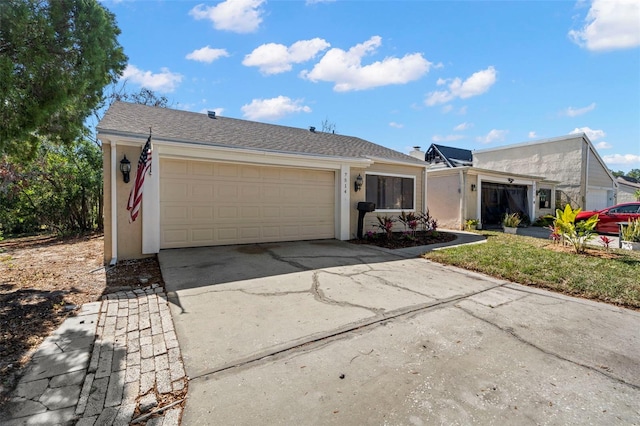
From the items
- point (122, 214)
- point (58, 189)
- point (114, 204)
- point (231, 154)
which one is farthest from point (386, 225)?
point (58, 189)

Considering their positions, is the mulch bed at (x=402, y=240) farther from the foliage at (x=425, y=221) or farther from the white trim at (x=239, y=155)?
the white trim at (x=239, y=155)

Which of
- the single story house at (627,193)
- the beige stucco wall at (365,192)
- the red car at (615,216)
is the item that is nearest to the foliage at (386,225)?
the beige stucco wall at (365,192)

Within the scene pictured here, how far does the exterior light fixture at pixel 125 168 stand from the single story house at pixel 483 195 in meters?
11.2

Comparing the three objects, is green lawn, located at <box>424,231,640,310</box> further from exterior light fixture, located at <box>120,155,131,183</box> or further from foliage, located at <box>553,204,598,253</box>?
exterior light fixture, located at <box>120,155,131,183</box>

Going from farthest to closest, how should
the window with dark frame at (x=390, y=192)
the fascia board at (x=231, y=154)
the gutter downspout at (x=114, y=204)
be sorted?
the window with dark frame at (x=390, y=192)
the fascia board at (x=231, y=154)
the gutter downspout at (x=114, y=204)

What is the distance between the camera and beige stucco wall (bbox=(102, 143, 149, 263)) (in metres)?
6.20

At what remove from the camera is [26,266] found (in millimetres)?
6242

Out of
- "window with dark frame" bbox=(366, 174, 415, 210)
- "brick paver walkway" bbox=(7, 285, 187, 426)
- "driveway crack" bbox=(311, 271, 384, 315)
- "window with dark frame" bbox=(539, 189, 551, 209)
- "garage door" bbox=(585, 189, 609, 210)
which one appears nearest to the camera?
"brick paver walkway" bbox=(7, 285, 187, 426)

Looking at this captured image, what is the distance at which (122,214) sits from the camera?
631cm

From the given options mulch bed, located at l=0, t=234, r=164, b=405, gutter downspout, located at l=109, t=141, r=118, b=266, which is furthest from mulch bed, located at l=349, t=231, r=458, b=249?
gutter downspout, located at l=109, t=141, r=118, b=266

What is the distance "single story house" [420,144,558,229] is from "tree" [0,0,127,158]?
39.1 feet

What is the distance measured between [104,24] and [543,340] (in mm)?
7399

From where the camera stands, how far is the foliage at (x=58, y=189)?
11336mm

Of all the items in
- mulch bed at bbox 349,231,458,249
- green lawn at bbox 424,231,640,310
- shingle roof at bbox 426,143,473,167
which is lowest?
green lawn at bbox 424,231,640,310
